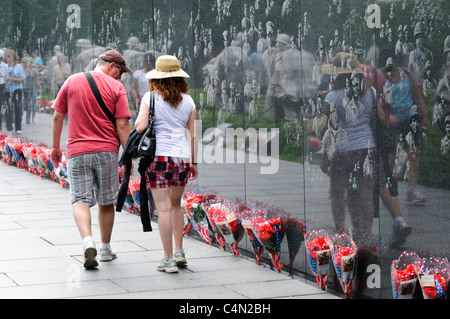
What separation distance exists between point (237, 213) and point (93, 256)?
54.6 inches

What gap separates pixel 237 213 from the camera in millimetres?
7262

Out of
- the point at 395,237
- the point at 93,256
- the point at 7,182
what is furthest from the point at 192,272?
the point at 7,182

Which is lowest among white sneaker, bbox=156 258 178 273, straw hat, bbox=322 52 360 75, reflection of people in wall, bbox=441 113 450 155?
white sneaker, bbox=156 258 178 273

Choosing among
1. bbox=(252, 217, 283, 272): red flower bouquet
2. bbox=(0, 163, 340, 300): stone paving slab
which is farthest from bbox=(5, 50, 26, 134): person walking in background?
Result: bbox=(252, 217, 283, 272): red flower bouquet

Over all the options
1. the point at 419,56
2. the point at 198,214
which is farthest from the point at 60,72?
the point at 419,56

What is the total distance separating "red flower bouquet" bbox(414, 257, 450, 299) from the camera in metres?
4.78

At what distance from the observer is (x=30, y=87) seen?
638 inches

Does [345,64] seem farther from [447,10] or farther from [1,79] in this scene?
[1,79]

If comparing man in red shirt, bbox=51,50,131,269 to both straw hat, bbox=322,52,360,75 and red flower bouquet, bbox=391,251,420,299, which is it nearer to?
straw hat, bbox=322,52,360,75

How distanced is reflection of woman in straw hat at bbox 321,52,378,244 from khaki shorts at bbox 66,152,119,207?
2026 mm

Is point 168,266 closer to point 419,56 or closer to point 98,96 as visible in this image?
point 98,96

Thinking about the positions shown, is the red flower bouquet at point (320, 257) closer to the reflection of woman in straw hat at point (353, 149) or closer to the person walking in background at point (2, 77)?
the reflection of woman in straw hat at point (353, 149)

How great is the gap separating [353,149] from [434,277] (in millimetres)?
1283

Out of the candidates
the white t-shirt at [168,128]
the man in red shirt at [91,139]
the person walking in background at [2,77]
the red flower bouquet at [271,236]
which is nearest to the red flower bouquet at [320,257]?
the red flower bouquet at [271,236]
